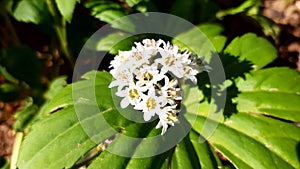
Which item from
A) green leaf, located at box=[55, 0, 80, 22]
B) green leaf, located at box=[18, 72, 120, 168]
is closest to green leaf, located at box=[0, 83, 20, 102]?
green leaf, located at box=[18, 72, 120, 168]

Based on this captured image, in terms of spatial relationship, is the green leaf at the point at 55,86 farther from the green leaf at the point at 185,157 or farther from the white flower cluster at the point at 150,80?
the green leaf at the point at 185,157

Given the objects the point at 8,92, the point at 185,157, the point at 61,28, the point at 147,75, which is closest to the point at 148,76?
the point at 147,75

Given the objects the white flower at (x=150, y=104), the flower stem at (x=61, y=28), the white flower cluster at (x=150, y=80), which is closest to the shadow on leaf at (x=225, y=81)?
the white flower cluster at (x=150, y=80)

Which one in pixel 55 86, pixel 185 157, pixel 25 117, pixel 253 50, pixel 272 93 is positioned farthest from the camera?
pixel 55 86

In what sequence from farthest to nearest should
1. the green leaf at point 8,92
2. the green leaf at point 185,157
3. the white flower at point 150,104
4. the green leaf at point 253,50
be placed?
the green leaf at point 8,92 → the green leaf at point 253,50 → the green leaf at point 185,157 → the white flower at point 150,104

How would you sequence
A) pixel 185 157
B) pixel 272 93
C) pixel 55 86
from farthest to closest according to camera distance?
pixel 55 86, pixel 272 93, pixel 185 157

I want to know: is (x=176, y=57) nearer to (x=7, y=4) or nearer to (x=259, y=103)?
(x=259, y=103)

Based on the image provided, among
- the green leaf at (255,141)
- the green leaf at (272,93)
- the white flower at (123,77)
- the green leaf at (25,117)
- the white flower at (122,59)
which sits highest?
the white flower at (122,59)

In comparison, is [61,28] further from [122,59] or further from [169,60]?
[169,60]

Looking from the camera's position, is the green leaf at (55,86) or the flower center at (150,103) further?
the green leaf at (55,86)
